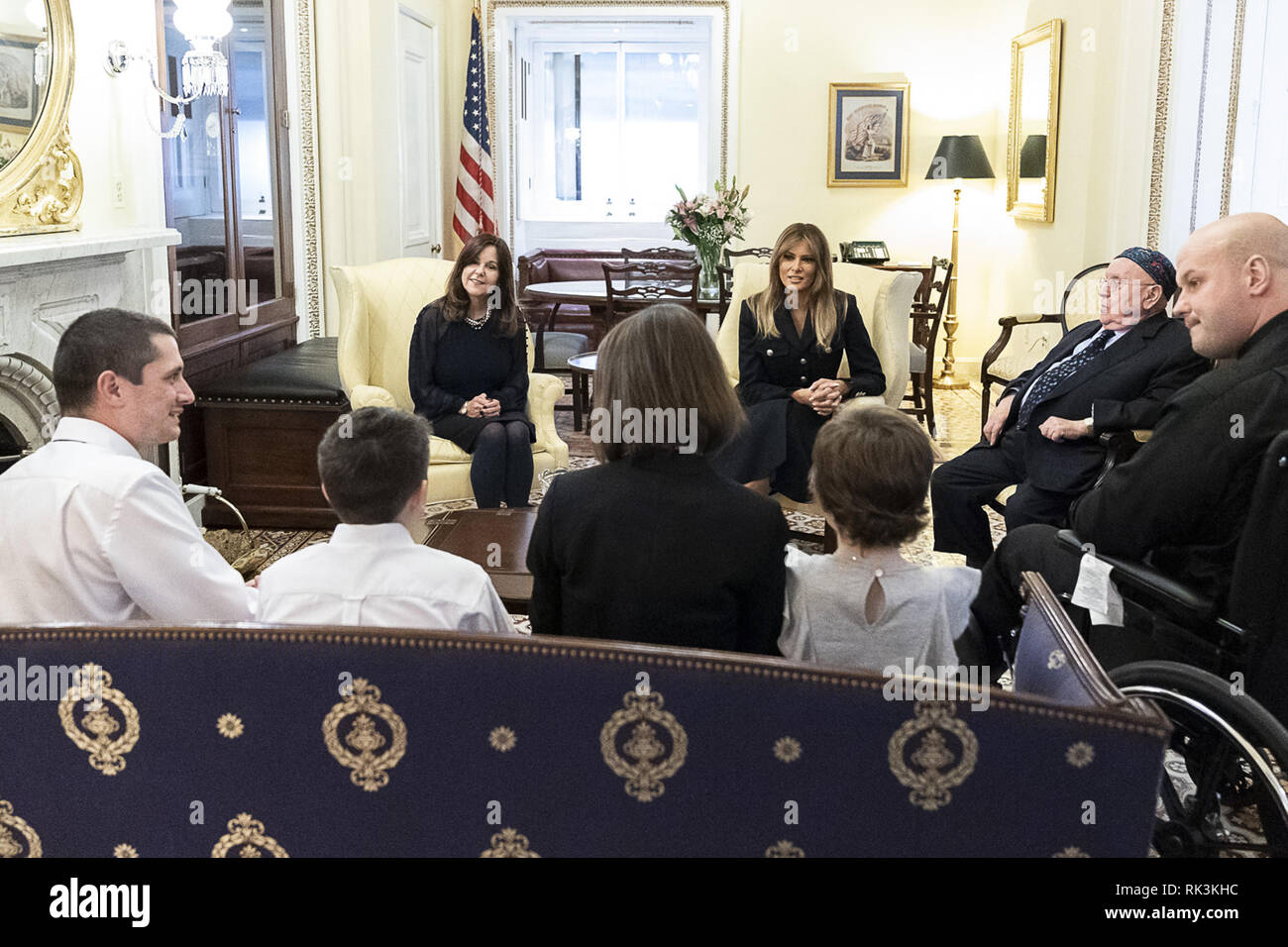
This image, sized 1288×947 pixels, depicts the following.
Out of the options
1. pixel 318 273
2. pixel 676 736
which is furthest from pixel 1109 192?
pixel 676 736

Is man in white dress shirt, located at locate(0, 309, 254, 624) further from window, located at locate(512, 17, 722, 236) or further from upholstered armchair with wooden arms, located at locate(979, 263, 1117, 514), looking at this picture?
window, located at locate(512, 17, 722, 236)

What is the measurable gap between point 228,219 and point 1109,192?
4.55m

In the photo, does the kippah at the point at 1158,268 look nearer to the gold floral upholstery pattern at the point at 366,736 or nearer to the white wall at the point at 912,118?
the gold floral upholstery pattern at the point at 366,736

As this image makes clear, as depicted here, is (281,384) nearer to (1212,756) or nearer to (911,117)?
(1212,756)

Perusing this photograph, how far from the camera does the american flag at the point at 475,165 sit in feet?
28.9

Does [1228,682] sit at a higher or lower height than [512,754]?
lower

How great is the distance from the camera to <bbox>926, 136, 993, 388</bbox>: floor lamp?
28.0 feet

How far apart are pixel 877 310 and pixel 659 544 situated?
11.6 feet

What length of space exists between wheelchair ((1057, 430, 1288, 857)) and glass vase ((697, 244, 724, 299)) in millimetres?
4835

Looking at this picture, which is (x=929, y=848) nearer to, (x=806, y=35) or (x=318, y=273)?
(x=318, y=273)

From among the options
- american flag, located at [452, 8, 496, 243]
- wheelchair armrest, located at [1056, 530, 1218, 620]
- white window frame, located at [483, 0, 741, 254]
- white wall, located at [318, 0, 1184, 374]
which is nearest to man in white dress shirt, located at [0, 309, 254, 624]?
wheelchair armrest, located at [1056, 530, 1218, 620]

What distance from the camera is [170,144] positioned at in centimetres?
507

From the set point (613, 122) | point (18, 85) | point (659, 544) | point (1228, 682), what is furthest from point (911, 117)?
point (659, 544)

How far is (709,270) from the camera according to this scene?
23.8ft
